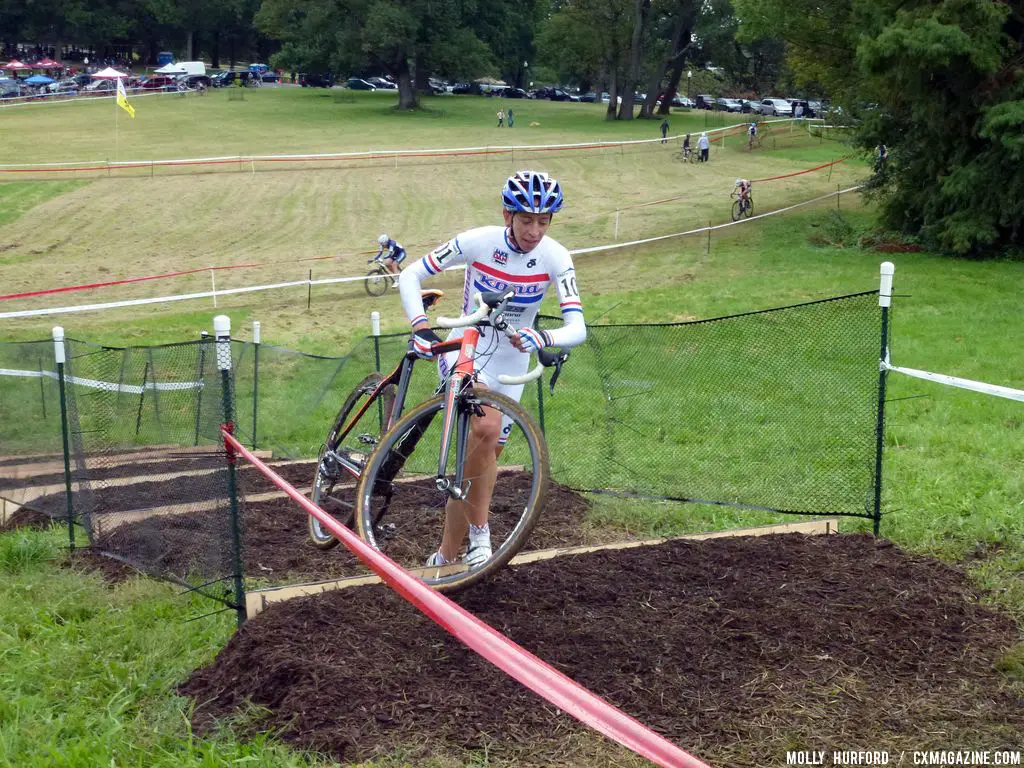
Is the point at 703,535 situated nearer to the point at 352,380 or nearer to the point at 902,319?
the point at 352,380

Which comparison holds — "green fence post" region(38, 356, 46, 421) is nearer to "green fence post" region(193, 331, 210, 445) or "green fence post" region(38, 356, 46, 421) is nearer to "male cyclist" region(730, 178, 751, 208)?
"green fence post" region(193, 331, 210, 445)

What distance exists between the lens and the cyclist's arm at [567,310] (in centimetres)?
605

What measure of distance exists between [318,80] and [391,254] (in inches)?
3304

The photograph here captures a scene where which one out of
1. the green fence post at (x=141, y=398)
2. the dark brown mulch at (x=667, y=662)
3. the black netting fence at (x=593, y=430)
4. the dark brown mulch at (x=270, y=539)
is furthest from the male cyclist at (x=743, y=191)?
the dark brown mulch at (x=667, y=662)

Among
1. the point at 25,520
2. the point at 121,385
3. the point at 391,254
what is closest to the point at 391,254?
the point at 391,254

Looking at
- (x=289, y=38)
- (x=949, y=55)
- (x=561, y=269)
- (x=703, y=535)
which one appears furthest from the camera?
(x=289, y=38)

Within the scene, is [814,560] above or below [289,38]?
below

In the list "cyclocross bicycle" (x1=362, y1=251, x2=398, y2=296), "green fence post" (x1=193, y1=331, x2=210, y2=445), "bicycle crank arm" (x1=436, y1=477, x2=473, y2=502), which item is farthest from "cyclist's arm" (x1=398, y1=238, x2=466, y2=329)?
"cyclocross bicycle" (x1=362, y1=251, x2=398, y2=296)

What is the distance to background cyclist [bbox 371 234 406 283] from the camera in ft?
82.6

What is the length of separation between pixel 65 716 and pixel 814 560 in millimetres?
4050

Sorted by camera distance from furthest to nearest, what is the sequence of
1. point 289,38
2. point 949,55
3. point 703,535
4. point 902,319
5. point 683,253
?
point 289,38
point 683,253
point 949,55
point 902,319
point 703,535

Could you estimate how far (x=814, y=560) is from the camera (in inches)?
254

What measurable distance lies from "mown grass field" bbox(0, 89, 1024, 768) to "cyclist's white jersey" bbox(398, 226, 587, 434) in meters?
2.05

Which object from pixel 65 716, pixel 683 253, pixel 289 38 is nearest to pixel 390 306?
pixel 683 253
